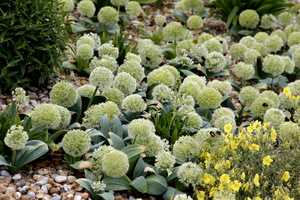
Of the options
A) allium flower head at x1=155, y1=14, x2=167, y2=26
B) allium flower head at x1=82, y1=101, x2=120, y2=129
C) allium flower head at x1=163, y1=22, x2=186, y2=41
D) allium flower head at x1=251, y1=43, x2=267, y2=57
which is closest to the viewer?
allium flower head at x1=82, y1=101, x2=120, y2=129

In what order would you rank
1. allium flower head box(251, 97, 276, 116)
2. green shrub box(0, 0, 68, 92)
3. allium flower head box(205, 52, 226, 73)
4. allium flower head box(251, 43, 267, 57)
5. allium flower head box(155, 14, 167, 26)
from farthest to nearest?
allium flower head box(155, 14, 167, 26) < allium flower head box(251, 43, 267, 57) < allium flower head box(205, 52, 226, 73) < allium flower head box(251, 97, 276, 116) < green shrub box(0, 0, 68, 92)

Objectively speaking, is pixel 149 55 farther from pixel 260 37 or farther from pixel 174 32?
pixel 260 37

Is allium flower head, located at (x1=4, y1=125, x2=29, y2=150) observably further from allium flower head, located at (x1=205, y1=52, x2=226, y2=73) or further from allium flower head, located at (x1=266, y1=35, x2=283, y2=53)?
allium flower head, located at (x1=266, y1=35, x2=283, y2=53)

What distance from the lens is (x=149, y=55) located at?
179 inches

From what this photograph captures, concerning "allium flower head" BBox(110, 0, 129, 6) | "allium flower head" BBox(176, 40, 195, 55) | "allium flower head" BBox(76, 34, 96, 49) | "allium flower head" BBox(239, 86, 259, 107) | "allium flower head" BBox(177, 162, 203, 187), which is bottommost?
"allium flower head" BBox(177, 162, 203, 187)

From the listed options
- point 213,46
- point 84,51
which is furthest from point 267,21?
point 84,51

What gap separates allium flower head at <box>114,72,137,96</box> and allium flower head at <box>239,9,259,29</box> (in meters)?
2.88

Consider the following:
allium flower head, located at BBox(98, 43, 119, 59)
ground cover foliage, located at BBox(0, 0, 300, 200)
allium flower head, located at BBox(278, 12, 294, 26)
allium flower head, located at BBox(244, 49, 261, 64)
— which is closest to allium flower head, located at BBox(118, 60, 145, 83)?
ground cover foliage, located at BBox(0, 0, 300, 200)

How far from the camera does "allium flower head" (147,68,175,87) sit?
409cm

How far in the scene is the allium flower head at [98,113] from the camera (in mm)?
3279

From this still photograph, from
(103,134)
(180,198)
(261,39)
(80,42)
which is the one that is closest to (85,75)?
(80,42)

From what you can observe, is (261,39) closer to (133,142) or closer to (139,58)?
(139,58)

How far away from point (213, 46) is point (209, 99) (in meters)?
1.44

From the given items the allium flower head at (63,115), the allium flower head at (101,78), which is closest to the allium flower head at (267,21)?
the allium flower head at (101,78)
